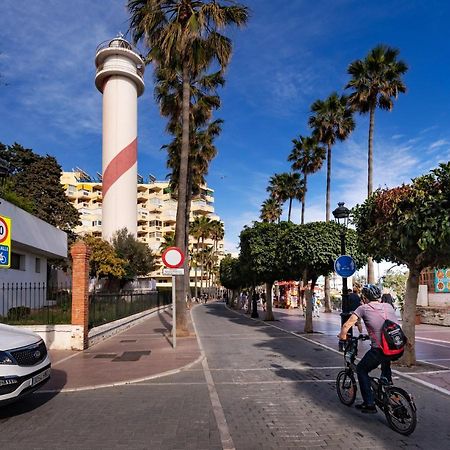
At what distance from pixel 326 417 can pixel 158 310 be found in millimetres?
31832

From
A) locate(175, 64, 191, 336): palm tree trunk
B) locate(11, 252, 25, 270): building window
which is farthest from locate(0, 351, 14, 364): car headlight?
locate(11, 252, 25, 270): building window

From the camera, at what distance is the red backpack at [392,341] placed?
5520mm

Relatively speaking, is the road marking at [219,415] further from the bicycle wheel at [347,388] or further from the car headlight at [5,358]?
the car headlight at [5,358]

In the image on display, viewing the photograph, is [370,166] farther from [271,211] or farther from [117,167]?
[271,211]

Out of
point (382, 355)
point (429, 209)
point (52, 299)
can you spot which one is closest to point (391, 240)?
point (429, 209)

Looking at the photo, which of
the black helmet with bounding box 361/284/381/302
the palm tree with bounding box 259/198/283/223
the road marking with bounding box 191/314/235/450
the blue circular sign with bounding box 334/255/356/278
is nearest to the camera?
the road marking with bounding box 191/314/235/450

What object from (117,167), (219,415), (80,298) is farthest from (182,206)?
(117,167)

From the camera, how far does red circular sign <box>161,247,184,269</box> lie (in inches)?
536

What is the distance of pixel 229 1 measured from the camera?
17.7 meters

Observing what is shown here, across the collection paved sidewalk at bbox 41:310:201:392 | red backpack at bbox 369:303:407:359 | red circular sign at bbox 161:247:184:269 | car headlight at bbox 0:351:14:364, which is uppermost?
red circular sign at bbox 161:247:184:269

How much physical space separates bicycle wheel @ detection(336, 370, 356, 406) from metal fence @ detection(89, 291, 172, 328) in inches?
399

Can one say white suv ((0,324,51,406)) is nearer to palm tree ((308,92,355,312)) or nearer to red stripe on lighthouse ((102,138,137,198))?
palm tree ((308,92,355,312))

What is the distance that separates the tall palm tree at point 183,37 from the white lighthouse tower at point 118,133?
80.4 ft

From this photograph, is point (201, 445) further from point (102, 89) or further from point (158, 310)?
point (102, 89)
